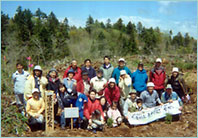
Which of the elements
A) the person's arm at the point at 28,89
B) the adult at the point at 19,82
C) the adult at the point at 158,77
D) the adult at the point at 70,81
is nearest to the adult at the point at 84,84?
the adult at the point at 70,81

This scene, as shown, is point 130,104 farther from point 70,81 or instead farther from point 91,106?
point 70,81

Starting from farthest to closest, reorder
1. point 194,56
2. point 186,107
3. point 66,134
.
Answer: point 194,56
point 186,107
point 66,134

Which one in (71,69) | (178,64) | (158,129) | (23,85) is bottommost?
(158,129)

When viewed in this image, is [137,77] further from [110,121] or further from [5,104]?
[5,104]

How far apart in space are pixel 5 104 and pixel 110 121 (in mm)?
2790

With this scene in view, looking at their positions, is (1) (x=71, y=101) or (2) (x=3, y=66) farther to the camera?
(2) (x=3, y=66)

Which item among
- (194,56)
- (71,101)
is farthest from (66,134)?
(194,56)

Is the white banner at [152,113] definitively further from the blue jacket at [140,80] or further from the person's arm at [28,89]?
the person's arm at [28,89]

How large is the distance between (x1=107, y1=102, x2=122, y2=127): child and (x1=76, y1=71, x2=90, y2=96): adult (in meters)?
0.73

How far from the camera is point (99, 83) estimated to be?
505 cm

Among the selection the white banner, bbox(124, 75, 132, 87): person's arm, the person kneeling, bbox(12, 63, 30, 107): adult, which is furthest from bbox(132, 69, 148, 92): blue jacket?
bbox(12, 63, 30, 107): adult

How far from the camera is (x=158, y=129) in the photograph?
15.8 feet

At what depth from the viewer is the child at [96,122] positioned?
4656 mm

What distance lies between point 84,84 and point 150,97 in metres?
1.77
